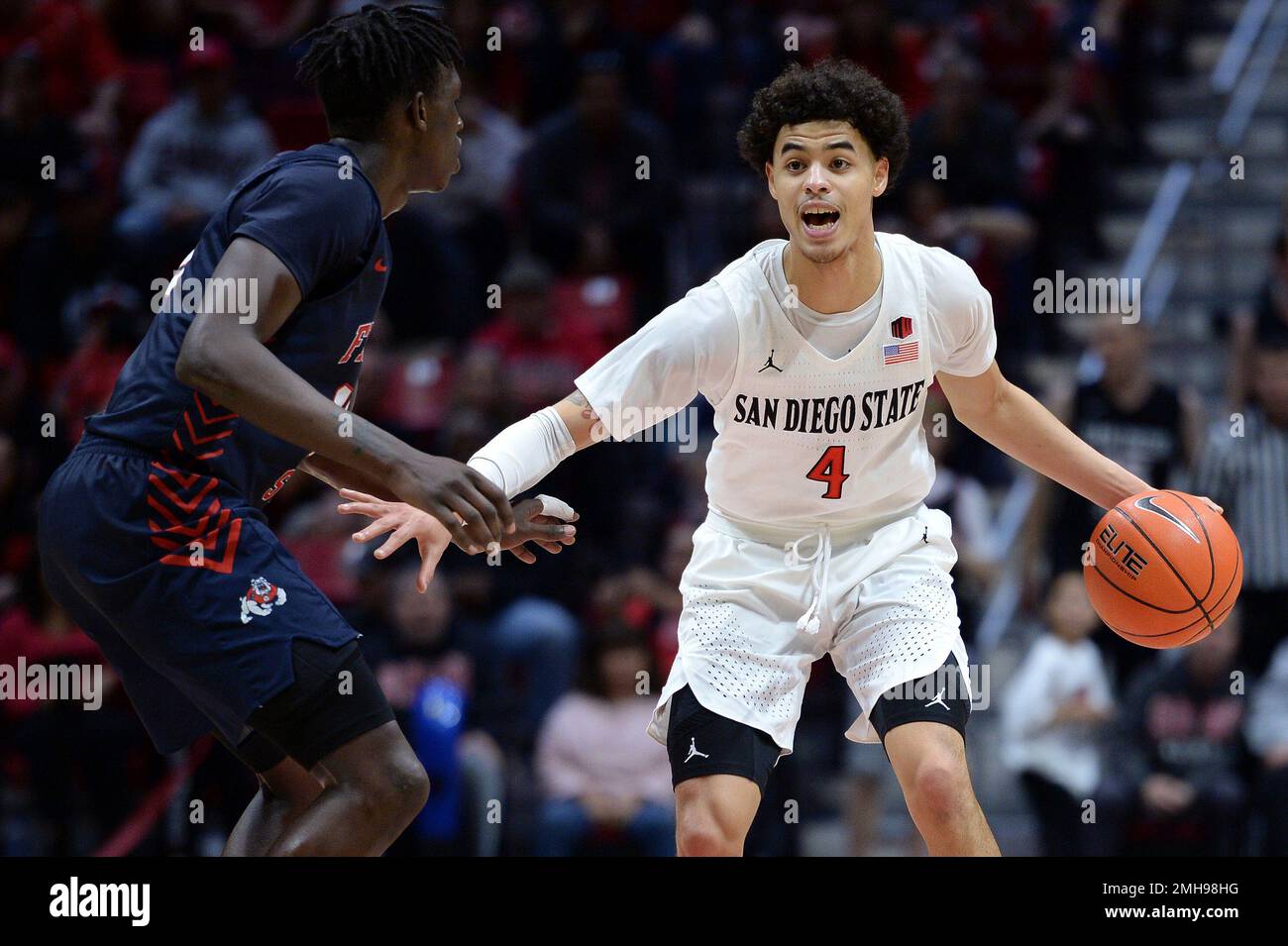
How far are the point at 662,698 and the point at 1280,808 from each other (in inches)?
138

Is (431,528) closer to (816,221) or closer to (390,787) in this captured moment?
(390,787)

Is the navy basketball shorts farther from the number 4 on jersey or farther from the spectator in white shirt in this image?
the spectator in white shirt

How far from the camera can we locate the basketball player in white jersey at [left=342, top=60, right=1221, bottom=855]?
412 cm

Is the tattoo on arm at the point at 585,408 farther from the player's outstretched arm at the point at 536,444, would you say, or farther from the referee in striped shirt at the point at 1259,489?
the referee in striped shirt at the point at 1259,489

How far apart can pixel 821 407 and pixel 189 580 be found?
1624 millimetres

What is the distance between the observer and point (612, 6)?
9.00 metres

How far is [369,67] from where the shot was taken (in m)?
3.94

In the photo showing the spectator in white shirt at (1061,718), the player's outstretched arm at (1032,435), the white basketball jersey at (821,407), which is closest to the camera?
the white basketball jersey at (821,407)

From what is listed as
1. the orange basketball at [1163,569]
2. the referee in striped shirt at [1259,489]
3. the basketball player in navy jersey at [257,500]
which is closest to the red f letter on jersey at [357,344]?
the basketball player in navy jersey at [257,500]

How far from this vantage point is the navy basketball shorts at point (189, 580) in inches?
140

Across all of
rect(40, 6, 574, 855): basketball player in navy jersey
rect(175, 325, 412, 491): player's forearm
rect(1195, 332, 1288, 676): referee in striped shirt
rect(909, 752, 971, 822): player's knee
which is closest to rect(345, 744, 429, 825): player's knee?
rect(40, 6, 574, 855): basketball player in navy jersey

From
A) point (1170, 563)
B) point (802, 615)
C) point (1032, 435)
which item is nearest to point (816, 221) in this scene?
point (1032, 435)

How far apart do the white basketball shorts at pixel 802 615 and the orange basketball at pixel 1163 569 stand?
1.50ft
